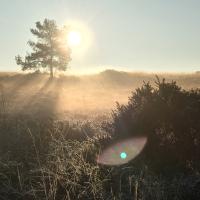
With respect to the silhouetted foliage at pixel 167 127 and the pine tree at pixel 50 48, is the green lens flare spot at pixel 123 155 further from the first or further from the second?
the pine tree at pixel 50 48

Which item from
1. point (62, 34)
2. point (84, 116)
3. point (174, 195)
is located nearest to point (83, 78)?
point (62, 34)

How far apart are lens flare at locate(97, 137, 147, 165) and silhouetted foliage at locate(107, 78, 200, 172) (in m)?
0.14

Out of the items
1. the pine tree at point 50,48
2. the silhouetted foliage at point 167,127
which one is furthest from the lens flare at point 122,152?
the pine tree at point 50,48

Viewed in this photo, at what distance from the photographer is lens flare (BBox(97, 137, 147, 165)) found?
701 cm

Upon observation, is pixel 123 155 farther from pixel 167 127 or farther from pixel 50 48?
pixel 50 48

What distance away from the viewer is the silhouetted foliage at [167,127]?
699 cm

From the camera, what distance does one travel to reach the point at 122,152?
726cm

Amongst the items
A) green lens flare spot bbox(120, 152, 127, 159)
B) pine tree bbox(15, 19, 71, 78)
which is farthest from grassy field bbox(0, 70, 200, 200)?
pine tree bbox(15, 19, 71, 78)

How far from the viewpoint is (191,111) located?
741cm

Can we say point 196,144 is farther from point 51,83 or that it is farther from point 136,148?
point 51,83

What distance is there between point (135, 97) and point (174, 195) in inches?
135

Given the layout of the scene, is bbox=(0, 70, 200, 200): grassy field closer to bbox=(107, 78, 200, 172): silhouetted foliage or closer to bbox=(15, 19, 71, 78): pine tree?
bbox=(107, 78, 200, 172): silhouetted foliage

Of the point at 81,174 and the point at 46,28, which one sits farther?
the point at 46,28

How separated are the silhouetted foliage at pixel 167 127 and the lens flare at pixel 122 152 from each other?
5.6 inches
